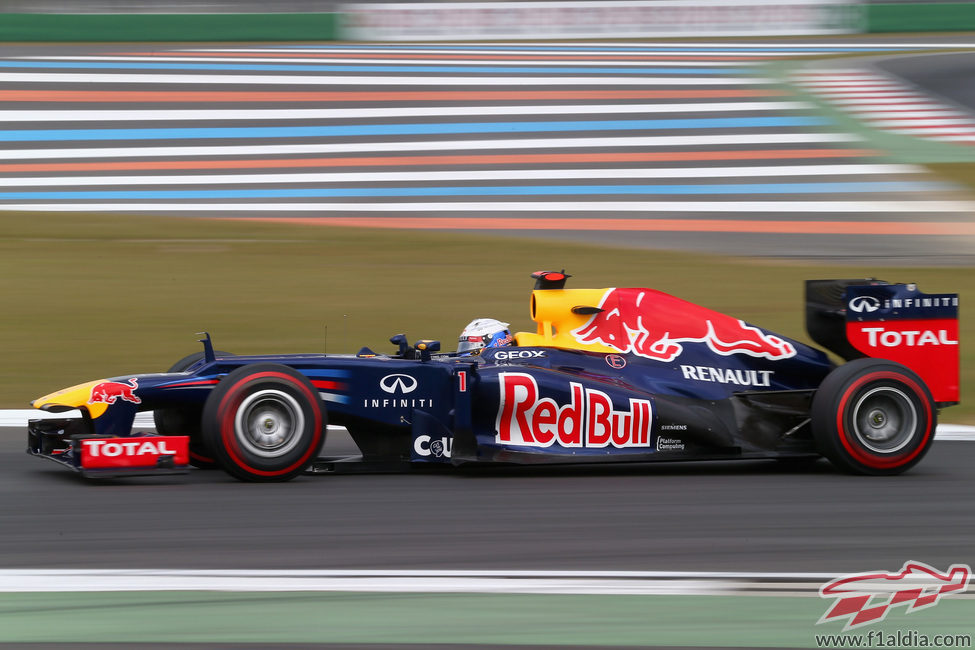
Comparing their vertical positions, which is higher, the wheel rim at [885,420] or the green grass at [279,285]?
the green grass at [279,285]

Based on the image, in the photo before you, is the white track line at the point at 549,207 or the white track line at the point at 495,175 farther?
the white track line at the point at 495,175

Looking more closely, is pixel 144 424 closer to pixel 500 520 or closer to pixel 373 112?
pixel 500 520

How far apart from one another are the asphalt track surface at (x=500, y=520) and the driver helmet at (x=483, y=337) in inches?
28.1

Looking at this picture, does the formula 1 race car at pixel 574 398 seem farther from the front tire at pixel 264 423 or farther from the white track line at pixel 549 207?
the white track line at pixel 549 207

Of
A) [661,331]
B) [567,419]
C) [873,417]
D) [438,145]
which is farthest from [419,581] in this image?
[438,145]

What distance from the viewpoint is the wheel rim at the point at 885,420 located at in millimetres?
6355

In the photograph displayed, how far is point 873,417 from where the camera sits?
6.39 metres

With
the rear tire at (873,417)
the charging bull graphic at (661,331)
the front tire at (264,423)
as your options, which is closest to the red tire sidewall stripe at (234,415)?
the front tire at (264,423)

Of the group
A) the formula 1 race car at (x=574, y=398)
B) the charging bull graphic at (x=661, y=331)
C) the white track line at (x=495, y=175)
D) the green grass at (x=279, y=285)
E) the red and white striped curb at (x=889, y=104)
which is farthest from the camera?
the red and white striped curb at (x=889, y=104)

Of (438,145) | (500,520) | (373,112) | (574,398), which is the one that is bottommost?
(500,520)

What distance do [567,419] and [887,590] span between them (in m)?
2.17

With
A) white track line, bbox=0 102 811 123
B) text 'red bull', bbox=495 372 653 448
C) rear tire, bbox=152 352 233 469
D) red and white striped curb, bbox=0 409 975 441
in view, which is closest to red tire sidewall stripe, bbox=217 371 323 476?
rear tire, bbox=152 352 233 469

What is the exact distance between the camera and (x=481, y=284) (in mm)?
12883

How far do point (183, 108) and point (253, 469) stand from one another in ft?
52.7
